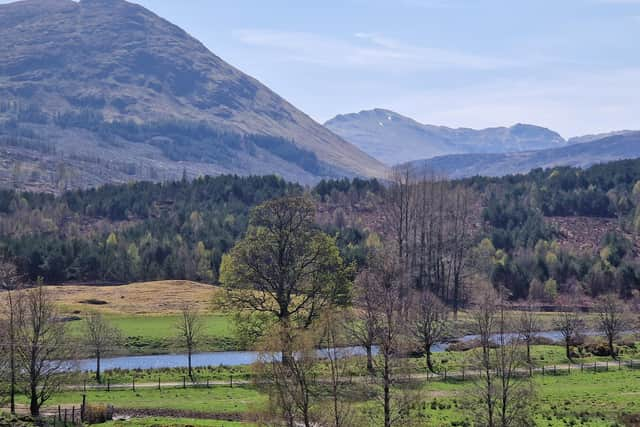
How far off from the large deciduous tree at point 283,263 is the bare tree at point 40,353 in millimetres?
17366

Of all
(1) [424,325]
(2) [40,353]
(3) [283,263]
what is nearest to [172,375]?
(3) [283,263]

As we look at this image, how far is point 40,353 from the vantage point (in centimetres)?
5800

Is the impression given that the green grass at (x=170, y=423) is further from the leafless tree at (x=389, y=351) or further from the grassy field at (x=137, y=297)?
the grassy field at (x=137, y=297)

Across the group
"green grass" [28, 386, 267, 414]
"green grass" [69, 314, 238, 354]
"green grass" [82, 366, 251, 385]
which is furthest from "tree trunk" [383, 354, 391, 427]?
"green grass" [69, 314, 238, 354]

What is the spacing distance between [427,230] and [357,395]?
307ft

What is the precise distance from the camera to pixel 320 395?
44000 mm

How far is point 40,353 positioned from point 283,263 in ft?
77.6

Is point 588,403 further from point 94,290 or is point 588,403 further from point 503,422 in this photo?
point 94,290

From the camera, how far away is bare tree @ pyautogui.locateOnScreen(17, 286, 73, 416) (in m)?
56.7

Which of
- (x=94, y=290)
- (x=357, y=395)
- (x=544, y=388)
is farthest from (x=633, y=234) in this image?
(x=357, y=395)

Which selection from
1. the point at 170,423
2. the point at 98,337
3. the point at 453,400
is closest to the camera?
the point at 170,423

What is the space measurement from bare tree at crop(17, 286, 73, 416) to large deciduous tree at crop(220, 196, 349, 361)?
1737 centimetres

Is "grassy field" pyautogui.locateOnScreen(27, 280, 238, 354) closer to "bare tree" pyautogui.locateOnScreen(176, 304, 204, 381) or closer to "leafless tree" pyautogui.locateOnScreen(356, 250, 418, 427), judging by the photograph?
"bare tree" pyautogui.locateOnScreen(176, 304, 204, 381)

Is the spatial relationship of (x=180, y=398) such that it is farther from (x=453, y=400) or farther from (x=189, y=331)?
(x=453, y=400)
